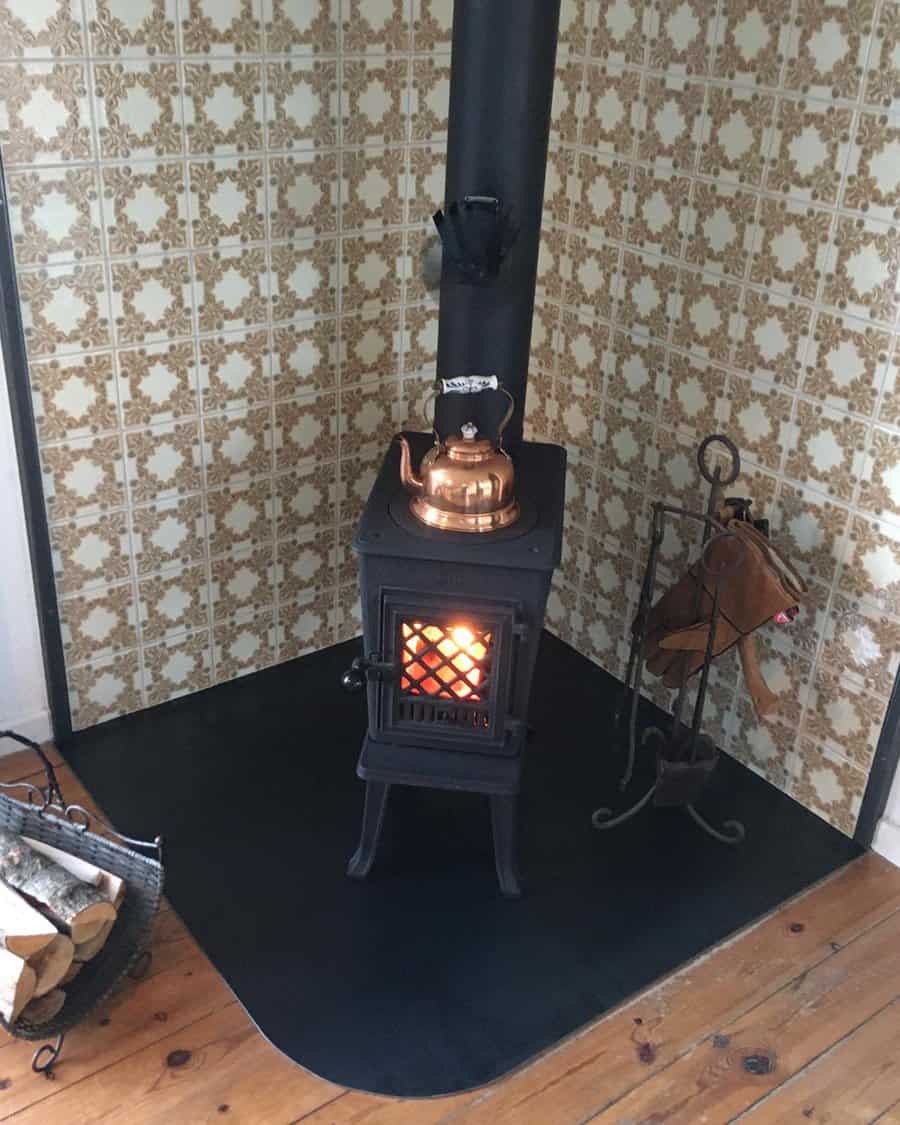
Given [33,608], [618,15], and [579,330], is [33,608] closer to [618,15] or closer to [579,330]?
[579,330]

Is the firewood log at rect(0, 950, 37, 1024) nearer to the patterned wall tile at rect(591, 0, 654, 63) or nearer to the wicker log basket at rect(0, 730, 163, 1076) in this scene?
the wicker log basket at rect(0, 730, 163, 1076)

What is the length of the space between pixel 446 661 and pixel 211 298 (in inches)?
36.3

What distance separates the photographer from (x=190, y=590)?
2.66 m

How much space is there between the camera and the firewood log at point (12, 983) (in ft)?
5.97

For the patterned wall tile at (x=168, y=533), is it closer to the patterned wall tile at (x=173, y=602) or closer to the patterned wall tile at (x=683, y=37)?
the patterned wall tile at (x=173, y=602)

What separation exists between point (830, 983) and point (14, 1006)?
4.55 ft

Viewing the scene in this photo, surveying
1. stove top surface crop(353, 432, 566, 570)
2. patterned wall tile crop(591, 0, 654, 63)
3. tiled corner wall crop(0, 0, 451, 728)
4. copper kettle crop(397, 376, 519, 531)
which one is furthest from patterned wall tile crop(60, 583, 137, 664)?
patterned wall tile crop(591, 0, 654, 63)

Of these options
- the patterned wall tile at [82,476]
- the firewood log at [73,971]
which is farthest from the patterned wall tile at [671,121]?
the firewood log at [73,971]

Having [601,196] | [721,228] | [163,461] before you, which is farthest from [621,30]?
[163,461]

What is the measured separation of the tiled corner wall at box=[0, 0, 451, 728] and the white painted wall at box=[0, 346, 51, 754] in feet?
0.22

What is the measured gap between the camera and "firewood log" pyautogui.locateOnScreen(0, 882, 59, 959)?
184 cm

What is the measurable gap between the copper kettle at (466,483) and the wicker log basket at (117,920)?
0.75 metres

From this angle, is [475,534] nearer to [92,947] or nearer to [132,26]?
[92,947]

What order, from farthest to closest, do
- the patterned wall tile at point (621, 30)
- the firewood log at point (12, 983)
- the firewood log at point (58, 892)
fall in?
the patterned wall tile at point (621, 30), the firewood log at point (58, 892), the firewood log at point (12, 983)
